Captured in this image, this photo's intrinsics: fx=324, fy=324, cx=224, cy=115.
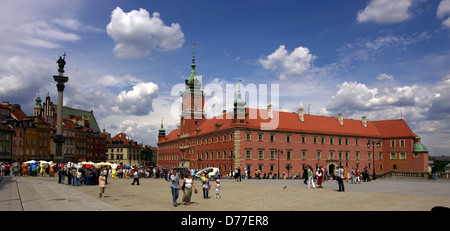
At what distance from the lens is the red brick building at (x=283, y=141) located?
6297 centimetres

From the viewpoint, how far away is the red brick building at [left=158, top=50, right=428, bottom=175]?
63.0m

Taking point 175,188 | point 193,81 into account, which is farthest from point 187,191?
point 193,81

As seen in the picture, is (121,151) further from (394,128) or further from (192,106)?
(394,128)

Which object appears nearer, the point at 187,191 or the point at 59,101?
the point at 187,191

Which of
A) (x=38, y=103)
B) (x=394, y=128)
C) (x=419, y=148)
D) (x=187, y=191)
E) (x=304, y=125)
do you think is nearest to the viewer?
(x=187, y=191)

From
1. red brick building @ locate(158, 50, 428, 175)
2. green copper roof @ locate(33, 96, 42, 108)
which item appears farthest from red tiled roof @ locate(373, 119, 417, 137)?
green copper roof @ locate(33, 96, 42, 108)

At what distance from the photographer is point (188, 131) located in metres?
84.1

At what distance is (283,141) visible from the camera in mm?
66312

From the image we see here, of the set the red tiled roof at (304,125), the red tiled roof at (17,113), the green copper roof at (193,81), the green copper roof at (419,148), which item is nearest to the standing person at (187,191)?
the red tiled roof at (304,125)

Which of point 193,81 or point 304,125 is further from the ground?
point 193,81
